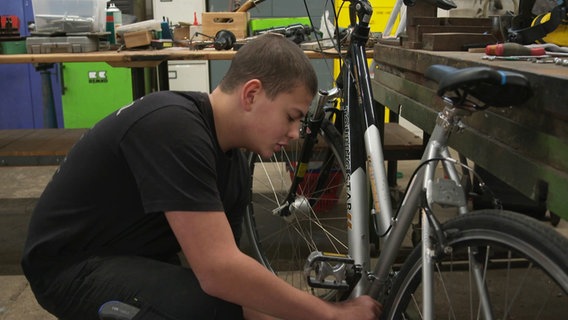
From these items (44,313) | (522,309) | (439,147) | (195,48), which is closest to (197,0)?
(195,48)

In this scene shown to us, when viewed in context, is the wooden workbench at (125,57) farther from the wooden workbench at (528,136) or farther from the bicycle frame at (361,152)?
the wooden workbench at (528,136)

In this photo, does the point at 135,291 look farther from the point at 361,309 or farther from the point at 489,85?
the point at 489,85

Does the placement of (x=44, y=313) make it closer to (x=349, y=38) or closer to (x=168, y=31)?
(x=349, y=38)

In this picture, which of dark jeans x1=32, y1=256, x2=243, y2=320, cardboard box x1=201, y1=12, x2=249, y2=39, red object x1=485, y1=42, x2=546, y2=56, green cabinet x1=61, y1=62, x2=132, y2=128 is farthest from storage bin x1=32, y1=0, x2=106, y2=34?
red object x1=485, y1=42, x2=546, y2=56

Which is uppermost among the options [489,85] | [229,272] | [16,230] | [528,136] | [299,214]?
[489,85]

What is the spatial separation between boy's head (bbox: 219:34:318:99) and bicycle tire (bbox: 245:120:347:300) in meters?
0.68

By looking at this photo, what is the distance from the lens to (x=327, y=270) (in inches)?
51.4

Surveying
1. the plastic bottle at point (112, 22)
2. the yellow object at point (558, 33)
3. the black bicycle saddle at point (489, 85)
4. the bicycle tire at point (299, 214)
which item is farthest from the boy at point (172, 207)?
the plastic bottle at point (112, 22)

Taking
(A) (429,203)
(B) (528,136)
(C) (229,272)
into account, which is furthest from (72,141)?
(B) (528,136)

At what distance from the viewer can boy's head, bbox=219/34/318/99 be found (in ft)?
3.48

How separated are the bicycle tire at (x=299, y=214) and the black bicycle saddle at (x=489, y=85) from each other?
2.94 ft

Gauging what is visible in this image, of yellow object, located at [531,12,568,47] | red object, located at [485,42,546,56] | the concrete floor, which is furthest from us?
the concrete floor

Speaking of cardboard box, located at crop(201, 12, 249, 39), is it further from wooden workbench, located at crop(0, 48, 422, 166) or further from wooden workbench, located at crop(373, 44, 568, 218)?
wooden workbench, located at crop(373, 44, 568, 218)

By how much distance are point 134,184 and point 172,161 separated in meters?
0.21
